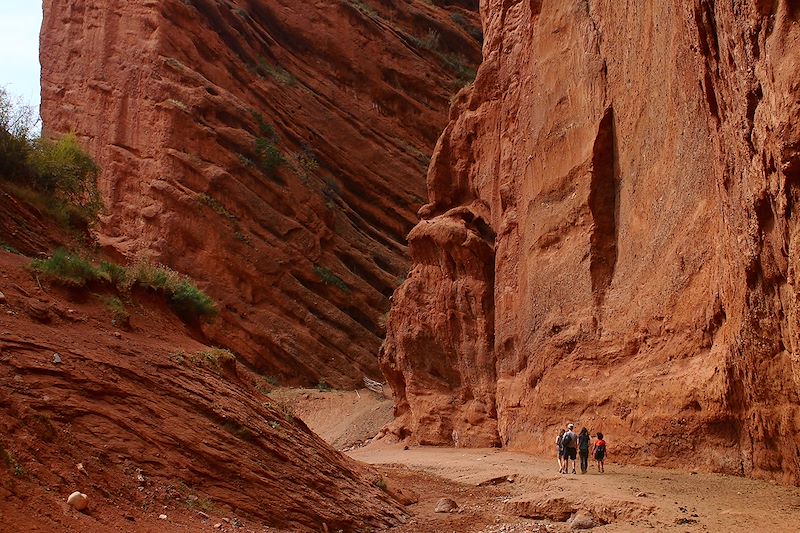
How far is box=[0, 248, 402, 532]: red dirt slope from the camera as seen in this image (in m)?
7.16

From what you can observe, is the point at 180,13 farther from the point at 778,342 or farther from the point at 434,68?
the point at 778,342

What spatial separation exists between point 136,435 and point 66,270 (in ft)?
9.55

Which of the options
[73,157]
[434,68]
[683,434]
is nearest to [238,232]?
[73,157]

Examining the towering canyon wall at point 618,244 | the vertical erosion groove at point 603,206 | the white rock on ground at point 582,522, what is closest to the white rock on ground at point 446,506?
the white rock on ground at point 582,522

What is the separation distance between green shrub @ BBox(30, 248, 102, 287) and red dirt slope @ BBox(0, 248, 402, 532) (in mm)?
136

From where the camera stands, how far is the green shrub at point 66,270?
32.6 feet

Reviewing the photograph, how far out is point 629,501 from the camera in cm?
1087

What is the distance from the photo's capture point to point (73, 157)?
19.8 metres

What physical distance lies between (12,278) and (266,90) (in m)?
33.4

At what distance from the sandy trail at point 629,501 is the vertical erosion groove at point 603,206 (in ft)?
15.1

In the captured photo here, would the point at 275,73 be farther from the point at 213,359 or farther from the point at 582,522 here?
the point at 582,522

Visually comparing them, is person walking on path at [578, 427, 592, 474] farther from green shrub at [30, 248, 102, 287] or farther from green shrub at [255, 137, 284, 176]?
green shrub at [255, 137, 284, 176]

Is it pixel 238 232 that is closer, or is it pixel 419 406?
pixel 419 406

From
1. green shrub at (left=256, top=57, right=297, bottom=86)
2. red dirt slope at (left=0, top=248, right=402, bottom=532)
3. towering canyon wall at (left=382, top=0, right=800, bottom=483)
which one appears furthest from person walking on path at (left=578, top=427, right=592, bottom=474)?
green shrub at (left=256, top=57, right=297, bottom=86)
